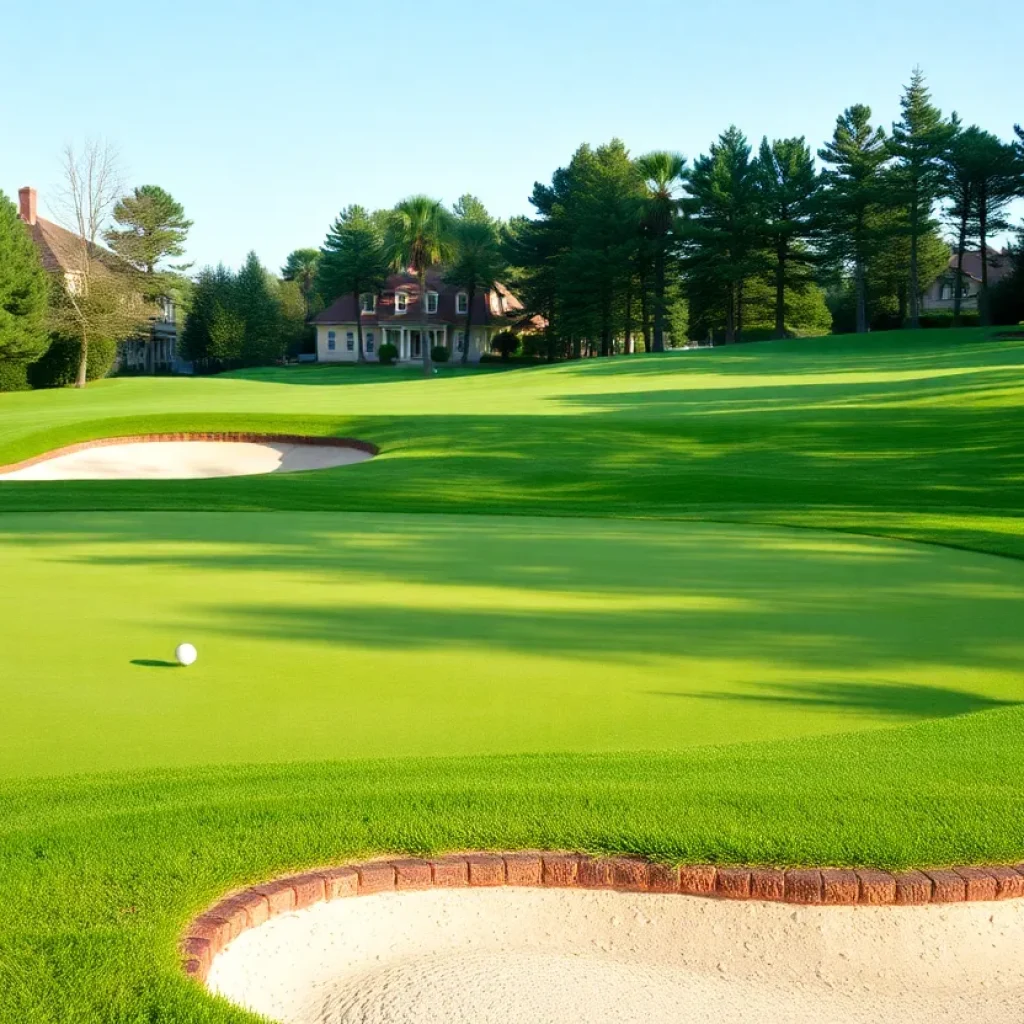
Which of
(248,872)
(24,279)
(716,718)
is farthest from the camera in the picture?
(24,279)

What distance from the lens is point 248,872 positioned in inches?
167

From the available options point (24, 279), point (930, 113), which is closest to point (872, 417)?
point (24, 279)

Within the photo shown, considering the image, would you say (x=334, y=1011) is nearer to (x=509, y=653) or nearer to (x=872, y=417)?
(x=509, y=653)

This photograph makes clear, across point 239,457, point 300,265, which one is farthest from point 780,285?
point 300,265

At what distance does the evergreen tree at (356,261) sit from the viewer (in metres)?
90.6

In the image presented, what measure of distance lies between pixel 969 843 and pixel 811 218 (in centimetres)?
7104

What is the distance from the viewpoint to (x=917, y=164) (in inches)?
2687

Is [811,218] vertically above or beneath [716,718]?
above

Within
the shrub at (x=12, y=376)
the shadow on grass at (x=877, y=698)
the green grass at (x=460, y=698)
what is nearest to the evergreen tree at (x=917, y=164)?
the shrub at (x=12, y=376)

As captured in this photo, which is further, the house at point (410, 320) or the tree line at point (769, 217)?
the house at point (410, 320)

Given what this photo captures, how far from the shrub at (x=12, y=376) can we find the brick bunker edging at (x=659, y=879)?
194ft

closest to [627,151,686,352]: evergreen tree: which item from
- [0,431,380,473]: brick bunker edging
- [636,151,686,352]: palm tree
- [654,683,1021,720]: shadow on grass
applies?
[636,151,686,352]: palm tree

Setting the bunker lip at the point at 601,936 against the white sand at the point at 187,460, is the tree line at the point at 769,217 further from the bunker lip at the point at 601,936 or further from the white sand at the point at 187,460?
the bunker lip at the point at 601,936

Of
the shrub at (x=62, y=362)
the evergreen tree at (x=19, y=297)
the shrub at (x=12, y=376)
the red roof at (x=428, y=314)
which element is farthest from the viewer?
the red roof at (x=428, y=314)
